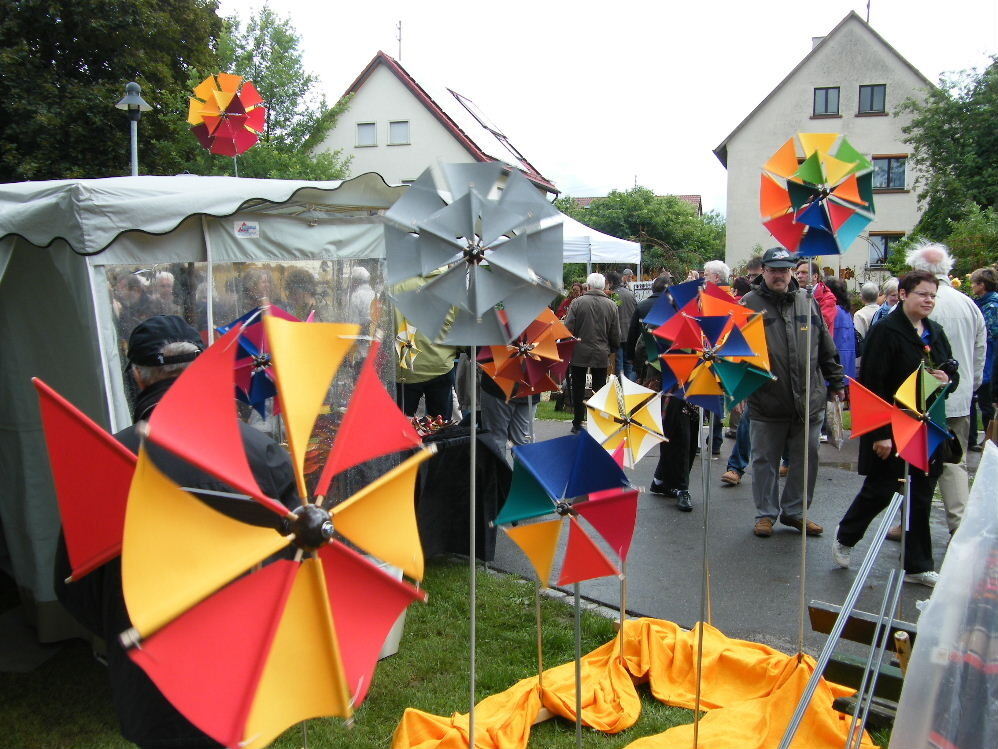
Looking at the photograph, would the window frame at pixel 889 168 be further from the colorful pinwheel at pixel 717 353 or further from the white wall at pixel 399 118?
the colorful pinwheel at pixel 717 353

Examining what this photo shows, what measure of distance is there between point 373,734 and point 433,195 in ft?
7.48

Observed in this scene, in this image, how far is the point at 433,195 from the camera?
2.68m

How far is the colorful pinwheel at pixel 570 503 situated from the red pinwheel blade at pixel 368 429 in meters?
0.83

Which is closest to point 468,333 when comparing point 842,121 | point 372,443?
point 372,443

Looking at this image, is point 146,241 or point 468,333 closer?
point 468,333

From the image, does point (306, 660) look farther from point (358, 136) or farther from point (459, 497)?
point (358, 136)

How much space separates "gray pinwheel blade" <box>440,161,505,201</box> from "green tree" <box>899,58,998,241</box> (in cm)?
2195

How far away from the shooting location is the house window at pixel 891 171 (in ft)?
93.9

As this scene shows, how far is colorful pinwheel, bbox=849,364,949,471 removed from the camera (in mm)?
3559

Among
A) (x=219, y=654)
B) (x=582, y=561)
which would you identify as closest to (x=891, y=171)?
(x=582, y=561)

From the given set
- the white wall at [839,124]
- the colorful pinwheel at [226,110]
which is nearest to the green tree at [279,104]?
the colorful pinwheel at [226,110]

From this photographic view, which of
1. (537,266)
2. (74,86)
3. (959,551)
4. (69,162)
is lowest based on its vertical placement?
(959,551)

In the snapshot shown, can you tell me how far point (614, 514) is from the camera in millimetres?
2631

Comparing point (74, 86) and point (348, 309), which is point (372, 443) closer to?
point (348, 309)
